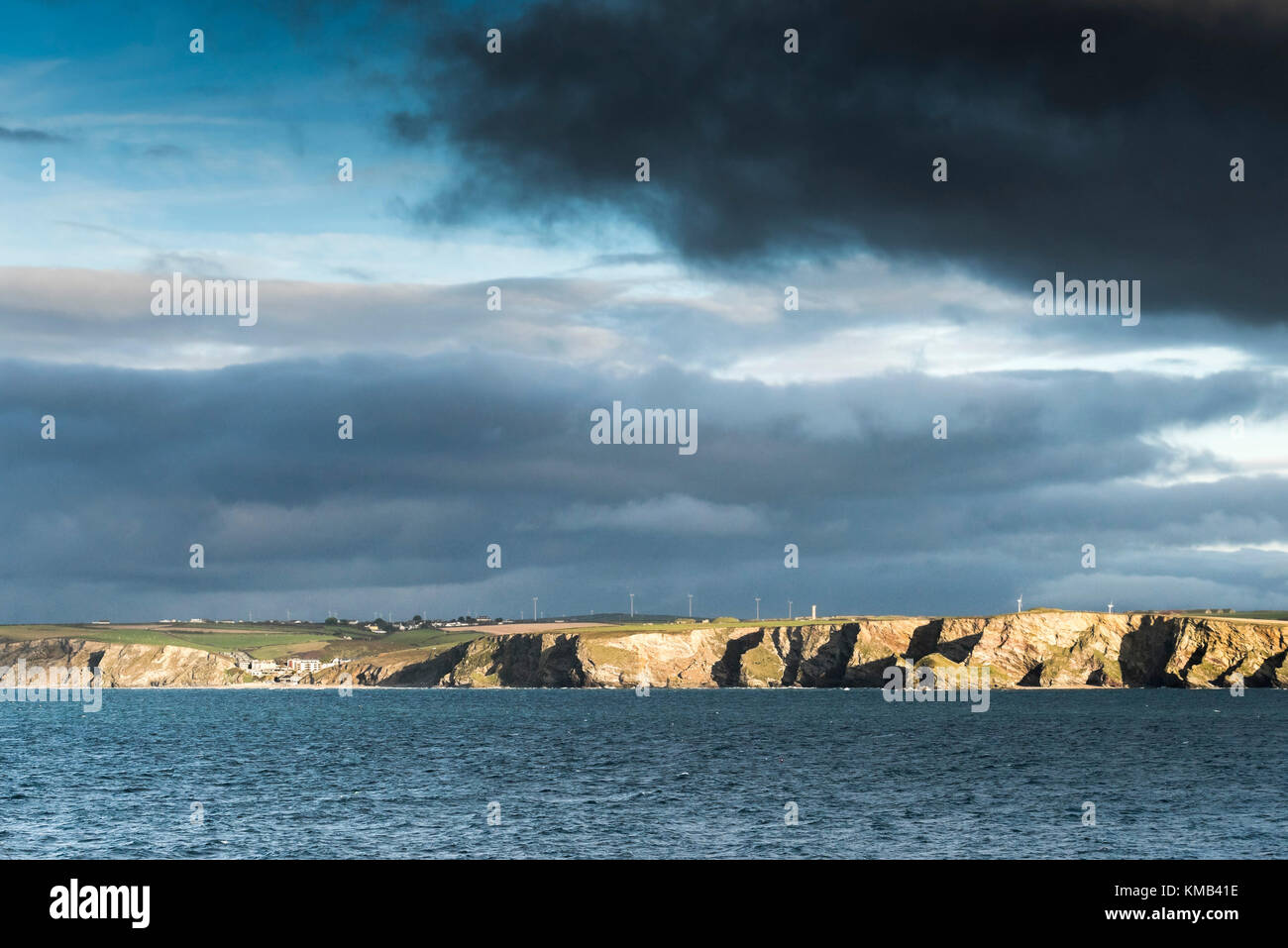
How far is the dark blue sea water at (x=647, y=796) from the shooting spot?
75.8 metres

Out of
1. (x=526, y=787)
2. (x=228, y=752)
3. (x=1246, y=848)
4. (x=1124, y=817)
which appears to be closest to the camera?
(x=1246, y=848)

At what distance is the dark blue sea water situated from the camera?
75.8m

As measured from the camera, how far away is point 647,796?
9925 centimetres

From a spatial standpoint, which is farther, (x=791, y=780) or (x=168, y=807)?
(x=791, y=780)

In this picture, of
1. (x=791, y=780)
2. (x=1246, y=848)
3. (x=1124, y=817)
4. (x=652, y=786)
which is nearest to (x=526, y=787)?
(x=652, y=786)

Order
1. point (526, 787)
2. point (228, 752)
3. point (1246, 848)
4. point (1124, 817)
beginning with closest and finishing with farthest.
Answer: point (1246, 848)
point (1124, 817)
point (526, 787)
point (228, 752)
